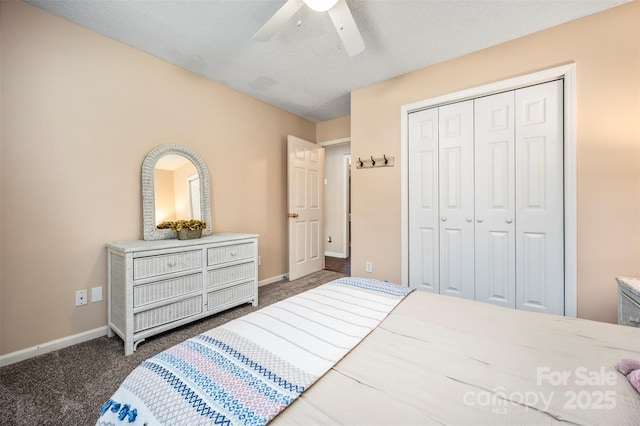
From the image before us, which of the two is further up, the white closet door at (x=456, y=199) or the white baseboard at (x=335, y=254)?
the white closet door at (x=456, y=199)

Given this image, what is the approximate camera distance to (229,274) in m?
2.46

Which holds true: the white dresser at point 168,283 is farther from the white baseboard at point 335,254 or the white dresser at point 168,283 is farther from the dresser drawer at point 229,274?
the white baseboard at point 335,254

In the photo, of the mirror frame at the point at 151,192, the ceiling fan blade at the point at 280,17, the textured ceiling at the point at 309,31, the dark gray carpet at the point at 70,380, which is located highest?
the textured ceiling at the point at 309,31

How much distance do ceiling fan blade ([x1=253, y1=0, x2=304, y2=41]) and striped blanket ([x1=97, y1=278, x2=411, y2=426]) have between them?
1675mm

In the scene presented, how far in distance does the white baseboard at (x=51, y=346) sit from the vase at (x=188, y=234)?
2.98ft

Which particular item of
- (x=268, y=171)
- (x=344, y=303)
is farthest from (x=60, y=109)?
(x=344, y=303)

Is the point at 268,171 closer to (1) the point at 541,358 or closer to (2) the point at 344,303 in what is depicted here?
(2) the point at 344,303

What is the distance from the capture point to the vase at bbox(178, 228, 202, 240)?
2.28 metres

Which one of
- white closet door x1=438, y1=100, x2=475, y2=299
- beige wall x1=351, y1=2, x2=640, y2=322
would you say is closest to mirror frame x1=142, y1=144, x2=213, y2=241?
white closet door x1=438, y1=100, x2=475, y2=299

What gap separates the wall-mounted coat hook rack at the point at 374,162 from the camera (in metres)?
2.80

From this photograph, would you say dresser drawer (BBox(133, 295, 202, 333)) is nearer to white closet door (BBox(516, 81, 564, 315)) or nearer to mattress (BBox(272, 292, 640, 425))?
mattress (BBox(272, 292, 640, 425))

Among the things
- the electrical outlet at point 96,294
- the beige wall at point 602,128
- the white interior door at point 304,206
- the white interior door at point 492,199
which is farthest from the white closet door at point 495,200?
the electrical outlet at point 96,294

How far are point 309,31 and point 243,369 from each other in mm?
2320

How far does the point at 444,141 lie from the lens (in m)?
2.51
